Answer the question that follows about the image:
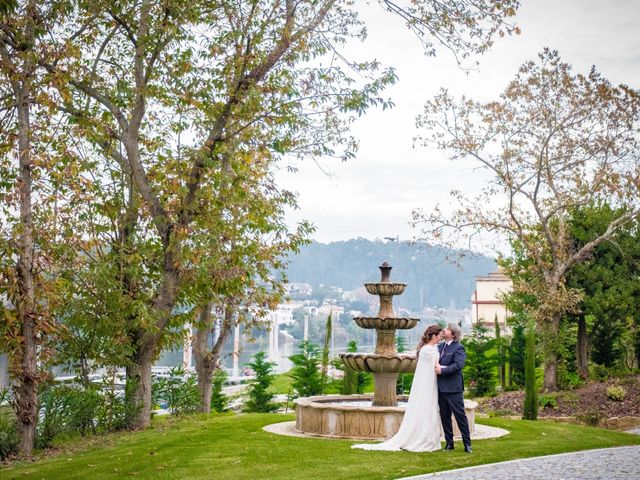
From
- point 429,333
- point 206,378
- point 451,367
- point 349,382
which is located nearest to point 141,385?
point 206,378

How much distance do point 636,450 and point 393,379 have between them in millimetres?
4634

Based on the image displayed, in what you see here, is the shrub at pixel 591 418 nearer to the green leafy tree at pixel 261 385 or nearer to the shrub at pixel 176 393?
the green leafy tree at pixel 261 385

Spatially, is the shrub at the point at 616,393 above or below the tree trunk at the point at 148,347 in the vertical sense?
below

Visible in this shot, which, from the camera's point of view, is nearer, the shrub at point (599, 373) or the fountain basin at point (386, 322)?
the fountain basin at point (386, 322)

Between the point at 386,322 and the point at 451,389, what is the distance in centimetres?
323

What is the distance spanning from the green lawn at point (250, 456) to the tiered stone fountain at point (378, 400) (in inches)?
32.7

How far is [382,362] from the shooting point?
47.3 ft

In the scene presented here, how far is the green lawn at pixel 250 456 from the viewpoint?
1033cm

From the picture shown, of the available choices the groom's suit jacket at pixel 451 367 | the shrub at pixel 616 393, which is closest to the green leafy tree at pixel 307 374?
the shrub at pixel 616 393

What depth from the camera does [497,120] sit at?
25.8 metres

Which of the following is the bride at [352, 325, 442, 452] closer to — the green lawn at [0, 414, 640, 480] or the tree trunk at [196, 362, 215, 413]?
the green lawn at [0, 414, 640, 480]

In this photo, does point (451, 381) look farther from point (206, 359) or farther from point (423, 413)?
point (206, 359)

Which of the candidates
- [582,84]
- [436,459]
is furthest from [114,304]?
[582,84]

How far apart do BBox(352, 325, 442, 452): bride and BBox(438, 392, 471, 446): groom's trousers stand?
97mm
